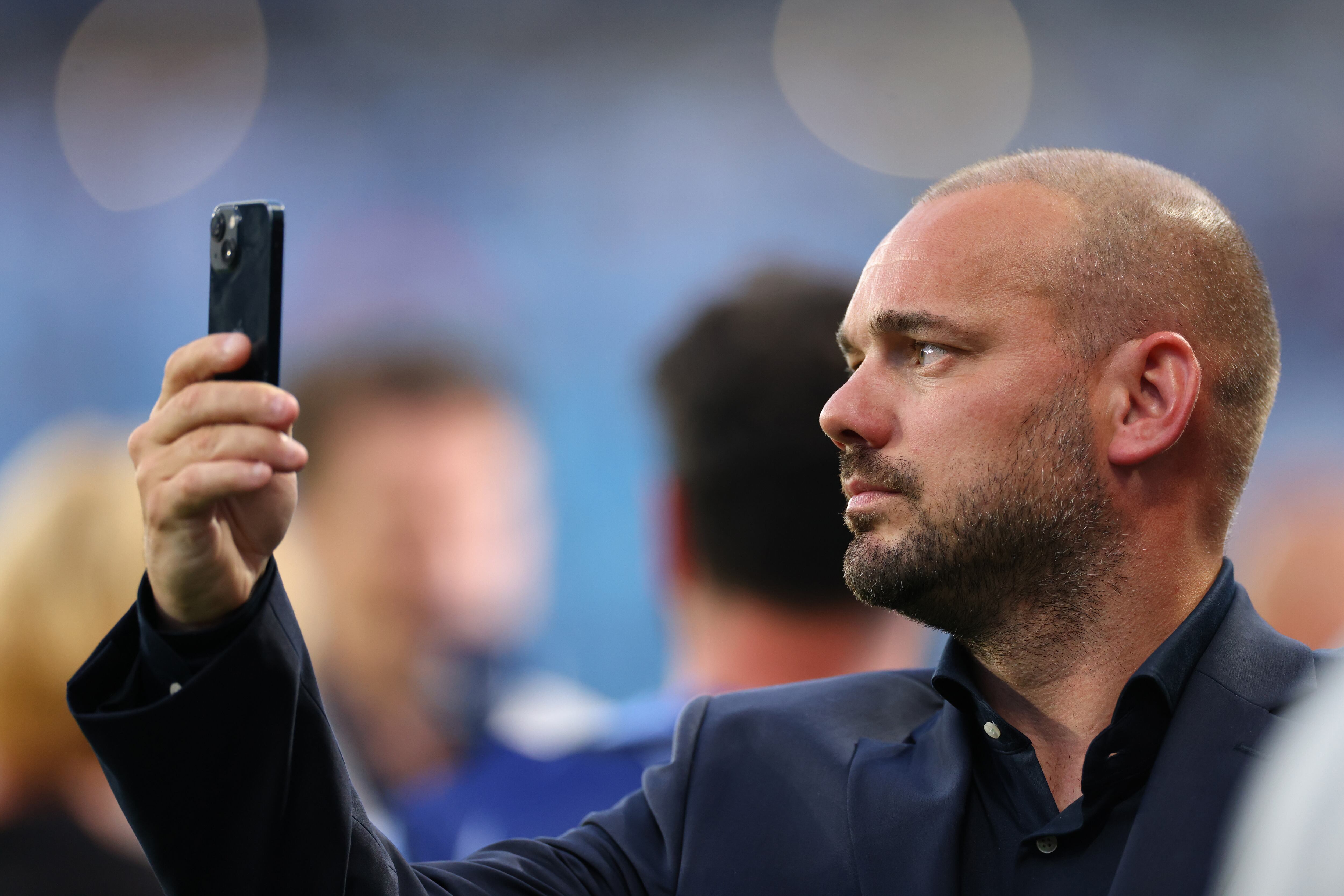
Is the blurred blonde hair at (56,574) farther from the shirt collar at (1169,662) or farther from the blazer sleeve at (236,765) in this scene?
the shirt collar at (1169,662)

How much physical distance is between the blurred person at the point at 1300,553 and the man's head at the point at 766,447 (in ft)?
4.67

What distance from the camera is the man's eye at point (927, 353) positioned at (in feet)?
5.79

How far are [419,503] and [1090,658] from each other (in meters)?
2.22

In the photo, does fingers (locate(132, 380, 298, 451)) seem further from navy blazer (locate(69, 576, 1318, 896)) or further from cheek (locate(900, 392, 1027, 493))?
cheek (locate(900, 392, 1027, 493))

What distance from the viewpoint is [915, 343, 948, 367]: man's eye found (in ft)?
5.79

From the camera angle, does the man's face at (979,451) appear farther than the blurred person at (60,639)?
No

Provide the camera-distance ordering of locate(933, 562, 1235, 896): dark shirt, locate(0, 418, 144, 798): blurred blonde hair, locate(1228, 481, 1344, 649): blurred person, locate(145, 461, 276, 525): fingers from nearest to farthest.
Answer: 1. locate(145, 461, 276, 525): fingers
2. locate(933, 562, 1235, 896): dark shirt
3. locate(0, 418, 144, 798): blurred blonde hair
4. locate(1228, 481, 1344, 649): blurred person

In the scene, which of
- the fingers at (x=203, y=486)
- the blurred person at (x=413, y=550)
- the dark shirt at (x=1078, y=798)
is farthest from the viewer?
the blurred person at (x=413, y=550)

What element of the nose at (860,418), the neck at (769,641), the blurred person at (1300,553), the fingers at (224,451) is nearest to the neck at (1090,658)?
the nose at (860,418)

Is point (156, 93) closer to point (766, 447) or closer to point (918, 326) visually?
point (766, 447)

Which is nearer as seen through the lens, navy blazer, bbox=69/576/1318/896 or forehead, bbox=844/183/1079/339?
navy blazer, bbox=69/576/1318/896

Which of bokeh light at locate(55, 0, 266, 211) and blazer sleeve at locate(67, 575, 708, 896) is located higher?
bokeh light at locate(55, 0, 266, 211)

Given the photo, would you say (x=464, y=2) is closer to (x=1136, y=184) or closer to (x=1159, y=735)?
(x=1136, y=184)

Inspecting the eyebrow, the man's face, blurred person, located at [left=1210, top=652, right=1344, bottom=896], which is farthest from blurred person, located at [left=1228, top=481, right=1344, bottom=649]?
blurred person, located at [left=1210, top=652, right=1344, bottom=896]
